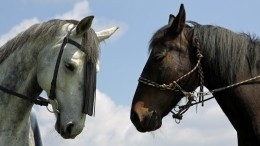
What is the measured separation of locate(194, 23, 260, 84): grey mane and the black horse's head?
0.71ft

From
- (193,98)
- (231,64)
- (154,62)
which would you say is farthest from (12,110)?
(231,64)

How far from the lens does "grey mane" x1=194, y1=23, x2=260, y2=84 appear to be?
274 inches

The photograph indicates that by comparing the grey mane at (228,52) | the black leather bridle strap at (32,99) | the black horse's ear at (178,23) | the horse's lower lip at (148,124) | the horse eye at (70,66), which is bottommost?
the horse's lower lip at (148,124)

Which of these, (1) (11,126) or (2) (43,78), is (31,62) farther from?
(1) (11,126)

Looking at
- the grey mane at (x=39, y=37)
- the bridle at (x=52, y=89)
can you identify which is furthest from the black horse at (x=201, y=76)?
the bridle at (x=52, y=89)

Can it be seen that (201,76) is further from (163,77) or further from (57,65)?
(57,65)

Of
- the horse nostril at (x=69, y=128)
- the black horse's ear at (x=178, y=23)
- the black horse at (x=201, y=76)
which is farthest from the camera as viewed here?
the black horse's ear at (x=178, y=23)

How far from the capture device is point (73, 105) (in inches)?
261

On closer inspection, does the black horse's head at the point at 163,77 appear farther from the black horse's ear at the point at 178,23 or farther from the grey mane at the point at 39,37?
the grey mane at the point at 39,37

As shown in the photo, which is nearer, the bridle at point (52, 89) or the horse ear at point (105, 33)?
the bridle at point (52, 89)

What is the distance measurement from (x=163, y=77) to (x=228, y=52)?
3.25 ft

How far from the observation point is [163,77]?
7.05 meters

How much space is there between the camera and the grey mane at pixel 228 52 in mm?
6961

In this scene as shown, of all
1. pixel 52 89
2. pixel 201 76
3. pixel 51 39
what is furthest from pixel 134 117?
pixel 51 39
